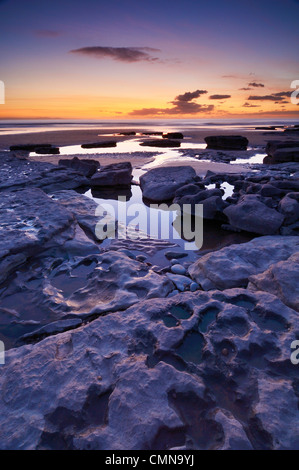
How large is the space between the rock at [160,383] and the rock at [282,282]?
17cm

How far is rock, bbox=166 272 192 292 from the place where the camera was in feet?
8.27

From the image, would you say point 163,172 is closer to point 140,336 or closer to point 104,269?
point 104,269

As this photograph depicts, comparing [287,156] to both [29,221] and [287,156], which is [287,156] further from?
[29,221]

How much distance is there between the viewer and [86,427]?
1.22 meters

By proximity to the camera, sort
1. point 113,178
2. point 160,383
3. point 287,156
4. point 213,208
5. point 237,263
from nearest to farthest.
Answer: point 160,383 < point 237,263 < point 213,208 < point 113,178 < point 287,156

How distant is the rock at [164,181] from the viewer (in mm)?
5738

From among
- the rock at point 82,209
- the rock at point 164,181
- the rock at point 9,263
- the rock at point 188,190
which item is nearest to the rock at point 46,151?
the rock at point 164,181

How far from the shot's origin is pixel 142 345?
165 centimetres

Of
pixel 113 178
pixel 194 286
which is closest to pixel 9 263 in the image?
pixel 194 286

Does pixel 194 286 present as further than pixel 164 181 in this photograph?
No

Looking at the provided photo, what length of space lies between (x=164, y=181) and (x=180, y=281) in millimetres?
3882

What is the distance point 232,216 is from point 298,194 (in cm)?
127

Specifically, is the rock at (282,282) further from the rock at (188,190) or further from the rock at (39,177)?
the rock at (39,177)
